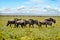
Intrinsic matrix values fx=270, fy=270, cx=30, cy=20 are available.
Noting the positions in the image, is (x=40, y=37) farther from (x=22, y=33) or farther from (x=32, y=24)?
(x=32, y=24)

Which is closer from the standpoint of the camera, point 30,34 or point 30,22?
point 30,34

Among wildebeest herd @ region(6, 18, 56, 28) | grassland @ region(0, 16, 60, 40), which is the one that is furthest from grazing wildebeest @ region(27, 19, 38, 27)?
grassland @ region(0, 16, 60, 40)

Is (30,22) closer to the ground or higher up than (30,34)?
higher up

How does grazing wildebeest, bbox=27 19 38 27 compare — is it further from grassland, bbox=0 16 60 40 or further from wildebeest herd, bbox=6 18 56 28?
grassland, bbox=0 16 60 40

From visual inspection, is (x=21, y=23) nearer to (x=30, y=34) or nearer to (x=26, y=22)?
(x=26, y=22)

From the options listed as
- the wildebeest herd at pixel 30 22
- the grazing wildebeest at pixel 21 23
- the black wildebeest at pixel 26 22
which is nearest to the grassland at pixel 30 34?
the wildebeest herd at pixel 30 22

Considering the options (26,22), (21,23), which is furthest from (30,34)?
(21,23)

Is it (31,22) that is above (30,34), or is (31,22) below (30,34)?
above

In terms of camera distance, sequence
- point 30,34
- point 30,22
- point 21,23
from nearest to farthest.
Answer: point 30,34, point 30,22, point 21,23

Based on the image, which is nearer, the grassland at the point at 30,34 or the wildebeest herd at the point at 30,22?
the grassland at the point at 30,34

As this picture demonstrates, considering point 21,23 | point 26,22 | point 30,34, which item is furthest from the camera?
point 21,23

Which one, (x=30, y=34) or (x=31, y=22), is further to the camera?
(x=31, y=22)

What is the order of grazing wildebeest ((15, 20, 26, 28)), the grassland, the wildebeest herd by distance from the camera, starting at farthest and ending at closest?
grazing wildebeest ((15, 20, 26, 28))
the wildebeest herd
the grassland

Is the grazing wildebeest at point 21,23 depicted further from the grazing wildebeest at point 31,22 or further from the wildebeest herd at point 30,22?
the grazing wildebeest at point 31,22
